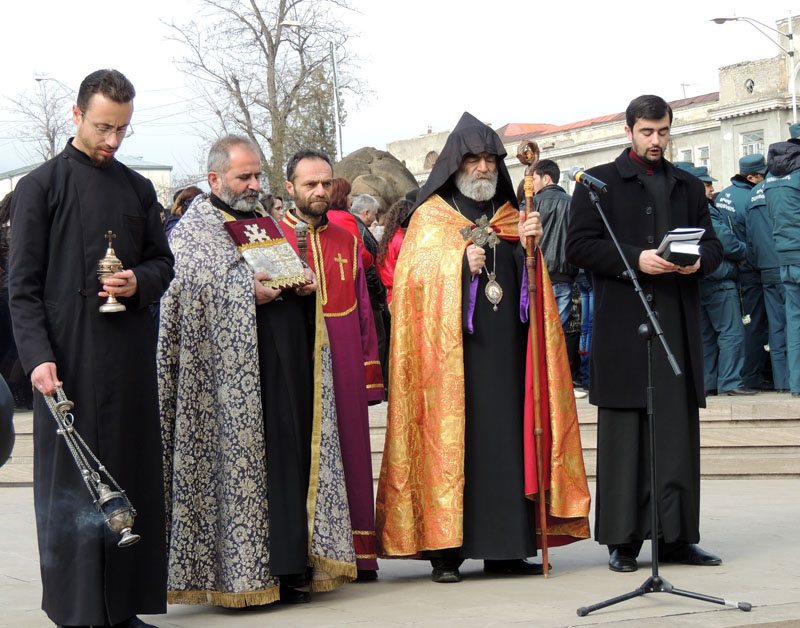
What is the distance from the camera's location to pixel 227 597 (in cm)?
586

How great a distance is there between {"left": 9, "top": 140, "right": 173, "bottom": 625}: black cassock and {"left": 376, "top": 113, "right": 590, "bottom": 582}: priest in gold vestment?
1.65 meters

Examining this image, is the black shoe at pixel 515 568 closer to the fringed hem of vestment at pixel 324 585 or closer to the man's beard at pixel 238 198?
the fringed hem of vestment at pixel 324 585

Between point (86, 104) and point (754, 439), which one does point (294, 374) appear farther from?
point (754, 439)

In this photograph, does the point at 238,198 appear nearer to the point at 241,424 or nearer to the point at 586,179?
the point at 241,424

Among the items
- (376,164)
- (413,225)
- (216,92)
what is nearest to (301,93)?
(216,92)

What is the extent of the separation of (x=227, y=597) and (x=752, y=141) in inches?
2198

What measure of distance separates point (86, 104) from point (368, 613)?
100 inches

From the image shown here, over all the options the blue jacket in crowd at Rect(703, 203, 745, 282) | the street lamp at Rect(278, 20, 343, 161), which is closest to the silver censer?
the blue jacket in crowd at Rect(703, 203, 745, 282)

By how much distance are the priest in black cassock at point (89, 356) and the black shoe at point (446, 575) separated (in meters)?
1.66

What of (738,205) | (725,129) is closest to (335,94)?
(738,205)

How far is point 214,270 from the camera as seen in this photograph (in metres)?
6.03

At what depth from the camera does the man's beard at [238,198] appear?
20.5 feet

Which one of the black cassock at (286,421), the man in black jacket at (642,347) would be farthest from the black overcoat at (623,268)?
the black cassock at (286,421)

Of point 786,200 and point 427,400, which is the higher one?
point 786,200
